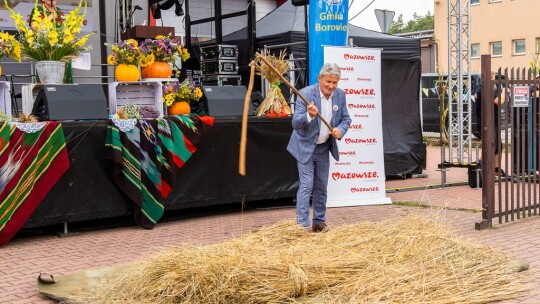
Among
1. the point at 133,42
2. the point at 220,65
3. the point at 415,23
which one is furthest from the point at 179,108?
the point at 415,23

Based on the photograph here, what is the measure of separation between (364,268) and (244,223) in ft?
11.9

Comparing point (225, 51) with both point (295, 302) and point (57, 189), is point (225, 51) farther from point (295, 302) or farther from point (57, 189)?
point (295, 302)

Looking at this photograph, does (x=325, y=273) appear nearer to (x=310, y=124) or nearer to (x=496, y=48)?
(x=310, y=124)

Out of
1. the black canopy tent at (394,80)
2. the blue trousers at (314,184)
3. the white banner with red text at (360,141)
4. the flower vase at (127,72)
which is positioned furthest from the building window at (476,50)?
the blue trousers at (314,184)

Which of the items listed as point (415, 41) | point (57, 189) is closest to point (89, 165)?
point (57, 189)

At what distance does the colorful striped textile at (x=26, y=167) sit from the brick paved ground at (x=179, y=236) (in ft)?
1.13

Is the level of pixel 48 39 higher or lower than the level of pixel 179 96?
higher

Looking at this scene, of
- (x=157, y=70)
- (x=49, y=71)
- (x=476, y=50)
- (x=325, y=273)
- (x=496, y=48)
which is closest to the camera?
(x=325, y=273)

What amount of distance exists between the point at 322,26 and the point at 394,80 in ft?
12.4

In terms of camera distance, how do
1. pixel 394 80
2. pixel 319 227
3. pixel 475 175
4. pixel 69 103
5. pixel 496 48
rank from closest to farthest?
pixel 319 227, pixel 69 103, pixel 475 175, pixel 394 80, pixel 496 48

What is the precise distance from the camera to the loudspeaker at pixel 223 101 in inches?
362

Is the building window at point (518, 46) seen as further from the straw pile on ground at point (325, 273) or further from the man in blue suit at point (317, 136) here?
the straw pile on ground at point (325, 273)

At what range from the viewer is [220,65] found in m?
11.2

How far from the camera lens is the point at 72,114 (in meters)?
7.98
